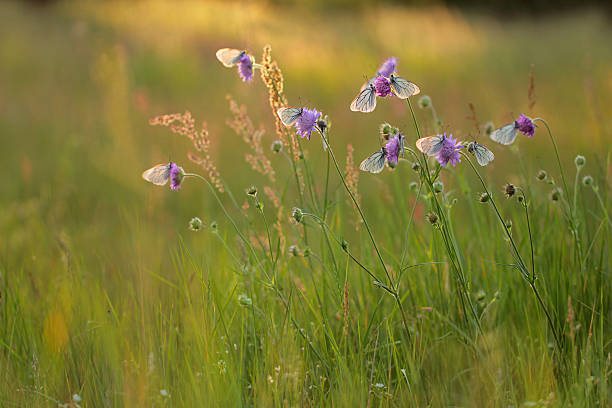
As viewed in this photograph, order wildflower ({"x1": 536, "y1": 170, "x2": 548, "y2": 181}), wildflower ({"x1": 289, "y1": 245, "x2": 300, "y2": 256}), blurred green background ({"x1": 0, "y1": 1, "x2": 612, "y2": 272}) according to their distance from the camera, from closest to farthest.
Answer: wildflower ({"x1": 289, "y1": 245, "x2": 300, "y2": 256}), wildflower ({"x1": 536, "y1": 170, "x2": 548, "y2": 181}), blurred green background ({"x1": 0, "y1": 1, "x2": 612, "y2": 272})

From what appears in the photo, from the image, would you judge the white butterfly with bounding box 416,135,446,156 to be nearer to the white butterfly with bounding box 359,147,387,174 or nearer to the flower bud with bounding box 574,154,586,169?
the white butterfly with bounding box 359,147,387,174

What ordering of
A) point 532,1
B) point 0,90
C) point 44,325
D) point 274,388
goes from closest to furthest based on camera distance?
1. point 274,388
2. point 44,325
3. point 0,90
4. point 532,1

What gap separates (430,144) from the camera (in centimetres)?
122

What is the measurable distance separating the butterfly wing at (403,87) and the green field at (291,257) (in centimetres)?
17

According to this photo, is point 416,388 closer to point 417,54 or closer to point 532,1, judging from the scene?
point 417,54

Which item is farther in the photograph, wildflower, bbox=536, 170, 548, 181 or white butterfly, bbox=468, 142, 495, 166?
wildflower, bbox=536, 170, 548, 181

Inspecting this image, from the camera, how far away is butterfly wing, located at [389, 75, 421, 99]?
1.28m

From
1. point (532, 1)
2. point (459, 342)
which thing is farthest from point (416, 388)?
point (532, 1)

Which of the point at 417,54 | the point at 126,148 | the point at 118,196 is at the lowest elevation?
the point at 118,196

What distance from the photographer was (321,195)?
3.43 metres

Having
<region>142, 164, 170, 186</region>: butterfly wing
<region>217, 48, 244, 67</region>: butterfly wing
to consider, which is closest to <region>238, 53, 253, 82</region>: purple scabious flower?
<region>217, 48, 244, 67</region>: butterfly wing

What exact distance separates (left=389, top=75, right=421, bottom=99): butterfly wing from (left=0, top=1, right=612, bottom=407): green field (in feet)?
0.55

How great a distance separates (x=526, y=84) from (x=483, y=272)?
5.22 metres

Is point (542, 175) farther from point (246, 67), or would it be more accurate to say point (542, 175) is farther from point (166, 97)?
point (166, 97)
